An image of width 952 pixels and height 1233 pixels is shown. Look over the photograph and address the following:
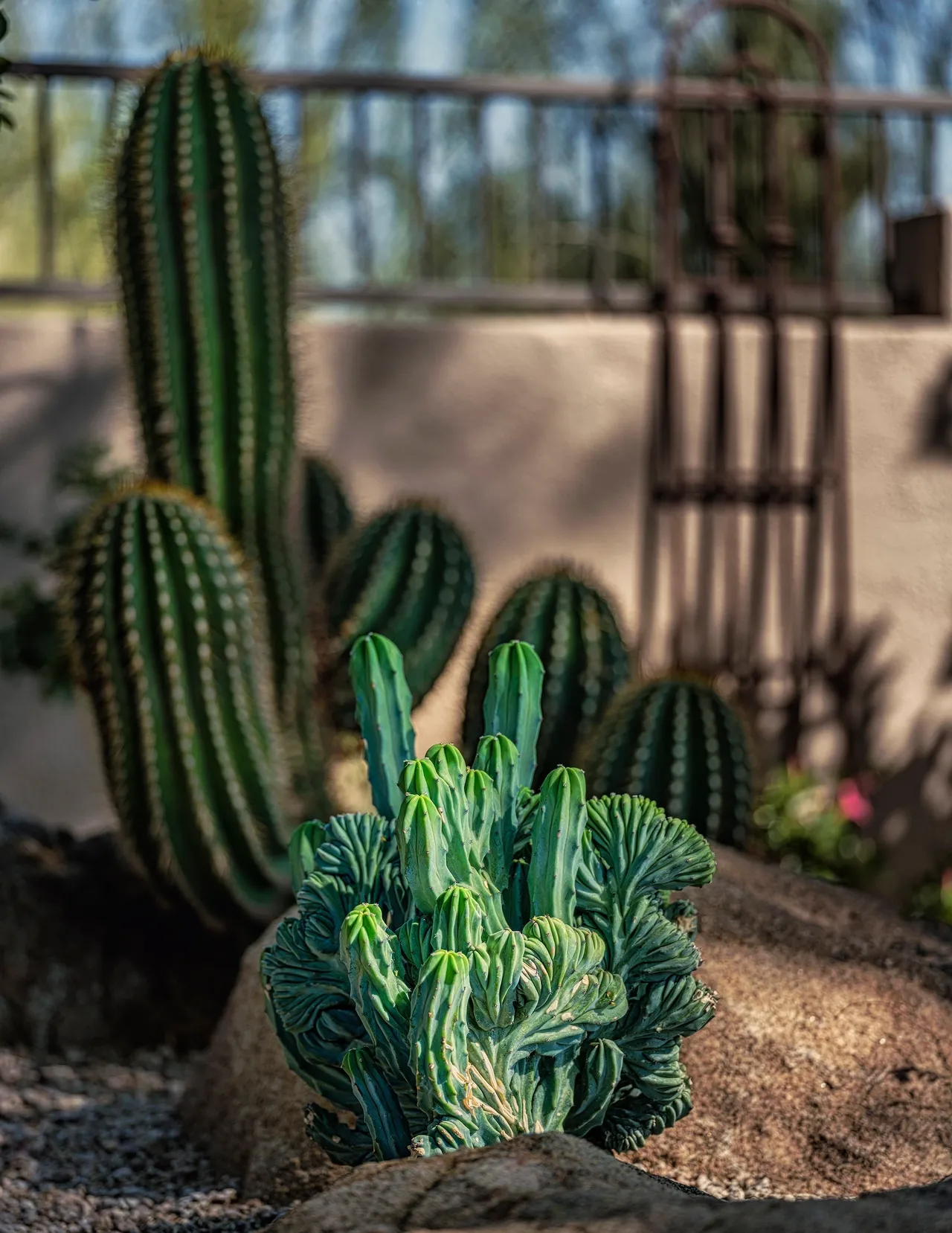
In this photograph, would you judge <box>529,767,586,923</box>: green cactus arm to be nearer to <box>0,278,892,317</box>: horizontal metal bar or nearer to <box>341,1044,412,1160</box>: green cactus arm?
<box>341,1044,412,1160</box>: green cactus arm

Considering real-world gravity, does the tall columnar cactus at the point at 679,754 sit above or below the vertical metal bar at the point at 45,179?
below

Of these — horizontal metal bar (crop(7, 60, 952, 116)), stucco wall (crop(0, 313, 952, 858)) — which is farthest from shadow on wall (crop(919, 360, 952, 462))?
horizontal metal bar (crop(7, 60, 952, 116))

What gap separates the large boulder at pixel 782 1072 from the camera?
2.43 meters

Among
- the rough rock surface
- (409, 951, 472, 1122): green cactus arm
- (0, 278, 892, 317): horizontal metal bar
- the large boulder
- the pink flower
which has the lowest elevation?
the pink flower

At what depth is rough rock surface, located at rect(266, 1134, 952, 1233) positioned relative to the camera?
5.31 ft

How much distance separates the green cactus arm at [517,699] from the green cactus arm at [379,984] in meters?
0.39

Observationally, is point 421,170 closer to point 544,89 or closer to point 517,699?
point 544,89

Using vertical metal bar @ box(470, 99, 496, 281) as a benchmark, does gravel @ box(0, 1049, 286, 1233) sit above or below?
below

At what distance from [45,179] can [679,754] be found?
3033mm

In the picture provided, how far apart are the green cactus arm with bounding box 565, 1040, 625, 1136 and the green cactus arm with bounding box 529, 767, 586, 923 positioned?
168 millimetres

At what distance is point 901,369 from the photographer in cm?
578

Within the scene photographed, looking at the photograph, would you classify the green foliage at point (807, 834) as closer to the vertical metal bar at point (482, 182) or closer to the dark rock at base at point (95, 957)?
the dark rock at base at point (95, 957)

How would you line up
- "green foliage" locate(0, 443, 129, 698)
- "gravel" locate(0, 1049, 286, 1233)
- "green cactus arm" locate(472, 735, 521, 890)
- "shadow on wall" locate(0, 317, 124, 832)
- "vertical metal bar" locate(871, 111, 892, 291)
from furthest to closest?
"vertical metal bar" locate(871, 111, 892, 291)
"shadow on wall" locate(0, 317, 124, 832)
"green foliage" locate(0, 443, 129, 698)
"gravel" locate(0, 1049, 286, 1233)
"green cactus arm" locate(472, 735, 521, 890)

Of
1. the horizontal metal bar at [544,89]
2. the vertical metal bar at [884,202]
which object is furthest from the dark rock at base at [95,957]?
the vertical metal bar at [884,202]
